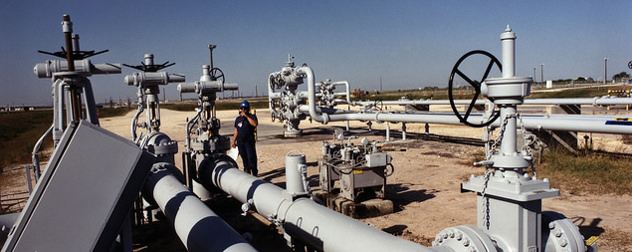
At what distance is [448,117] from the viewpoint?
10211 millimetres

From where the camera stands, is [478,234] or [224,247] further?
[224,247]

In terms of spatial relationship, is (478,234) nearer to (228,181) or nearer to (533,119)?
(228,181)

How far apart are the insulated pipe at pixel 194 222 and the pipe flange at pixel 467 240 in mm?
1297

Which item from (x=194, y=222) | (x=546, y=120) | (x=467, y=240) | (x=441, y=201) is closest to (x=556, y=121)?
(x=546, y=120)

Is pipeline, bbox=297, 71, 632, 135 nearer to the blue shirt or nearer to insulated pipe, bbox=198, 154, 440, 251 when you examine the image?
insulated pipe, bbox=198, 154, 440, 251

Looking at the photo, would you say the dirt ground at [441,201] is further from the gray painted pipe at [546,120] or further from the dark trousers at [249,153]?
the gray painted pipe at [546,120]

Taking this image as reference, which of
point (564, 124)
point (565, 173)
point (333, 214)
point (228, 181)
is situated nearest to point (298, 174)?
point (333, 214)

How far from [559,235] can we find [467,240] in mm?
640

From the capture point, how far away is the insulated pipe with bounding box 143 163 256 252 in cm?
313

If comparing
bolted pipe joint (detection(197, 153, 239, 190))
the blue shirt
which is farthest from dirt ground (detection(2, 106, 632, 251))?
the blue shirt

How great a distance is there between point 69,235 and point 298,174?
2503 millimetres

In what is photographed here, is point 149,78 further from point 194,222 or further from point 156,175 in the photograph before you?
point 194,222

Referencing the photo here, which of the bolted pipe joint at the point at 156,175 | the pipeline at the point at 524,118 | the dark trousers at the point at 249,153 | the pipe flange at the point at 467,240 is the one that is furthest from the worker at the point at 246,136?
the pipe flange at the point at 467,240

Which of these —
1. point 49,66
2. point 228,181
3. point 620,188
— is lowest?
point 620,188
